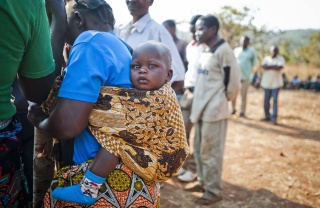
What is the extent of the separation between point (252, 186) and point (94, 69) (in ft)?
12.1

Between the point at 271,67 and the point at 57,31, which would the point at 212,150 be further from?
the point at 271,67

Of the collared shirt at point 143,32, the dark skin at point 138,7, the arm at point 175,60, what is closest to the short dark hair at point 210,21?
the arm at point 175,60

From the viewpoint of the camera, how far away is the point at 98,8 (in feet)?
4.92

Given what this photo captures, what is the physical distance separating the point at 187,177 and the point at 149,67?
328 centimetres

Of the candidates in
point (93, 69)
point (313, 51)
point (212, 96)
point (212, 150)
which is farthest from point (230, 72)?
point (313, 51)

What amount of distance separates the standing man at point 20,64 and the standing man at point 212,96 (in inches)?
91.7

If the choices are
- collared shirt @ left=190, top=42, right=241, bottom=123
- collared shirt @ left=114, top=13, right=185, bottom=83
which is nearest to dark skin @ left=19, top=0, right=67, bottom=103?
collared shirt @ left=114, top=13, right=185, bottom=83

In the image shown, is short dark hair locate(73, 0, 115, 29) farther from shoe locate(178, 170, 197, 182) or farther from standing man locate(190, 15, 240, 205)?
shoe locate(178, 170, 197, 182)

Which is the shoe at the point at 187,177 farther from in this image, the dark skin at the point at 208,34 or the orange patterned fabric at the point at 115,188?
the orange patterned fabric at the point at 115,188

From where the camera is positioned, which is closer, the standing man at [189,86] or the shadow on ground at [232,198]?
the shadow on ground at [232,198]

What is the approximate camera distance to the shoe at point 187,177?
4.40 meters

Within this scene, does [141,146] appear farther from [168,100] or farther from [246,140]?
[246,140]

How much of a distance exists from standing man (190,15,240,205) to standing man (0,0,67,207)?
2.33 m

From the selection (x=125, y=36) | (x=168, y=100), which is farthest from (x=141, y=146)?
(x=125, y=36)
